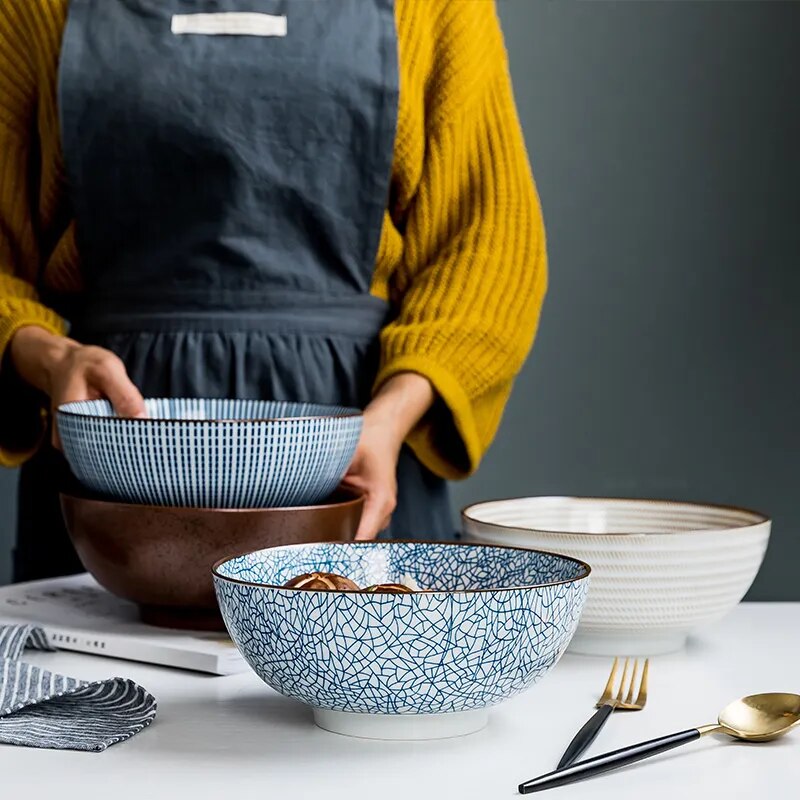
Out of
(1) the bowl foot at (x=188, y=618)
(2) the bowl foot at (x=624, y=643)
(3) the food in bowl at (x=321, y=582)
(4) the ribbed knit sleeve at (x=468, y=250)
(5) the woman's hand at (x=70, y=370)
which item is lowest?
(1) the bowl foot at (x=188, y=618)

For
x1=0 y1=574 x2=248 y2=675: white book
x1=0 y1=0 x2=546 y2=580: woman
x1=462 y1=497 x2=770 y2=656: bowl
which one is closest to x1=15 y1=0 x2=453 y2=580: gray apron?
x1=0 y1=0 x2=546 y2=580: woman

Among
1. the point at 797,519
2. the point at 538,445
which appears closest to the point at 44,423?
the point at 538,445

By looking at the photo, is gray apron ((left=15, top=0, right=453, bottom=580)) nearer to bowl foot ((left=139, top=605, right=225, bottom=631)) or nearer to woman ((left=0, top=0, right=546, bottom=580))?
woman ((left=0, top=0, right=546, bottom=580))

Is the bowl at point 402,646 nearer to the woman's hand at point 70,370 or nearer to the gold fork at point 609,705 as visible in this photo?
the gold fork at point 609,705

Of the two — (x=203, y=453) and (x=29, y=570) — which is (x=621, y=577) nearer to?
(x=203, y=453)

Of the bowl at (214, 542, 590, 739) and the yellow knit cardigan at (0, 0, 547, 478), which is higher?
the yellow knit cardigan at (0, 0, 547, 478)

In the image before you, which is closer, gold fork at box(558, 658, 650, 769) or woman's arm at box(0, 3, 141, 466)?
gold fork at box(558, 658, 650, 769)

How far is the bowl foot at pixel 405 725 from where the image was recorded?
0.60 meters

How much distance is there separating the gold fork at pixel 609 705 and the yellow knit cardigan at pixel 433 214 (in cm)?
52

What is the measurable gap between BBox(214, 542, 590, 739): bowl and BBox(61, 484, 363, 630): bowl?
0.18 metres

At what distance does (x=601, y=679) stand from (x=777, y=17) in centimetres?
184

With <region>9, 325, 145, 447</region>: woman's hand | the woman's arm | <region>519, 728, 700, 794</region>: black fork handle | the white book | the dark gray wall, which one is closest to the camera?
<region>519, 728, 700, 794</region>: black fork handle

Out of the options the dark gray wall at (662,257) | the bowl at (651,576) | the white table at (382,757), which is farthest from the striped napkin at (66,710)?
the dark gray wall at (662,257)

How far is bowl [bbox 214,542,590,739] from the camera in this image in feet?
1.81
